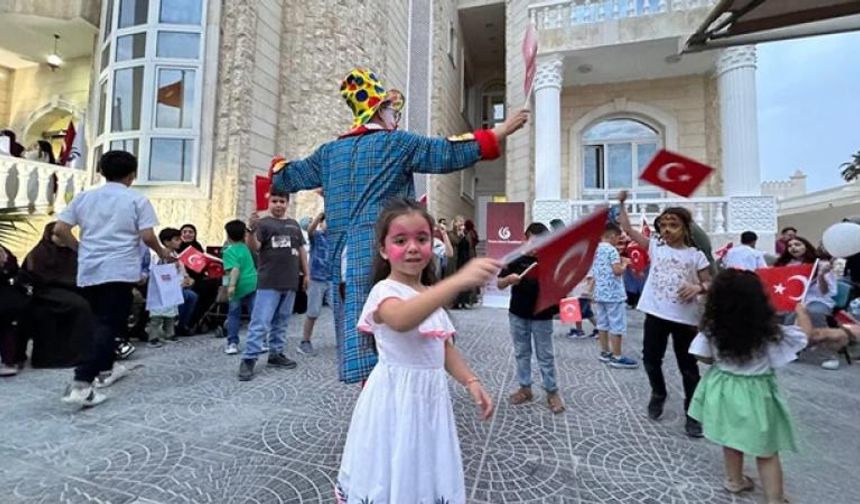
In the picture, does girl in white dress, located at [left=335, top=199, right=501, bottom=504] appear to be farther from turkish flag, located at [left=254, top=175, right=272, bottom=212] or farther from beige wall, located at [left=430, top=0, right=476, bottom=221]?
beige wall, located at [left=430, top=0, right=476, bottom=221]

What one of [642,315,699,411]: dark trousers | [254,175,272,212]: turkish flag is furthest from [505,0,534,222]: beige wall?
[642,315,699,411]: dark trousers

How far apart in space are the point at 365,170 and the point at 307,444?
5.25 feet

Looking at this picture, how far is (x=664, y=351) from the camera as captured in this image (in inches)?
116

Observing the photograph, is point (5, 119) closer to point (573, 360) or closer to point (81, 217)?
point (81, 217)

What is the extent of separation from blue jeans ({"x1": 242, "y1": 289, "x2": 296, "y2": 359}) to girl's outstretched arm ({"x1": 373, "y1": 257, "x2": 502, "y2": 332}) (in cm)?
290

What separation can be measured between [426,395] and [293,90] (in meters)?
10.1

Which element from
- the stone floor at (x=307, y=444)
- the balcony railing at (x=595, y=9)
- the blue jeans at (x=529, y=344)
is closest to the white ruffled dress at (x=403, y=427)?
the stone floor at (x=307, y=444)

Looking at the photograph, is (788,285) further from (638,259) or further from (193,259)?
(193,259)

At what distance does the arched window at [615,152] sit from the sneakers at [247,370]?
418 inches

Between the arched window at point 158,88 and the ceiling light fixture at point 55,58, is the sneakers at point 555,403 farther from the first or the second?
the ceiling light fixture at point 55,58

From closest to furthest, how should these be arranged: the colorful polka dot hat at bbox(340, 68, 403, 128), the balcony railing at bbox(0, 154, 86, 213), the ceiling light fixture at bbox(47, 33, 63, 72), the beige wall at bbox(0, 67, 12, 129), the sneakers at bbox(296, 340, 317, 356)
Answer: the colorful polka dot hat at bbox(340, 68, 403, 128), the sneakers at bbox(296, 340, 317, 356), the balcony railing at bbox(0, 154, 86, 213), the ceiling light fixture at bbox(47, 33, 63, 72), the beige wall at bbox(0, 67, 12, 129)

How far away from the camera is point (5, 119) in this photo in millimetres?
12195

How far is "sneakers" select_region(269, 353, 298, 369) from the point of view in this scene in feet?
13.4

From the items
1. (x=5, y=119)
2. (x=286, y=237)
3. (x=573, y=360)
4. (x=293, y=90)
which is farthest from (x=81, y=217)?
(x=5, y=119)
